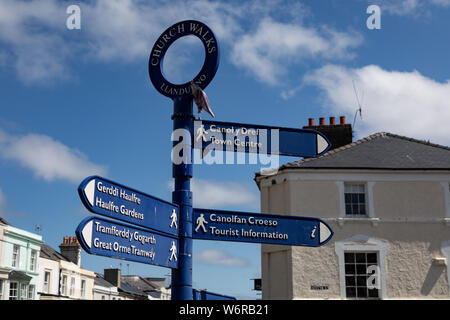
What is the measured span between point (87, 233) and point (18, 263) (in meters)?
33.0

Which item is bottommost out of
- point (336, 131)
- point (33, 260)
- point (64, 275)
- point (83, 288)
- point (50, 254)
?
point (83, 288)

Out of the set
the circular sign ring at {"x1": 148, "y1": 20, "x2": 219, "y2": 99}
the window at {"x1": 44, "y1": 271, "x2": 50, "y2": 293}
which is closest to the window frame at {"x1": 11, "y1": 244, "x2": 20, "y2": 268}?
the window at {"x1": 44, "y1": 271, "x2": 50, "y2": 293}

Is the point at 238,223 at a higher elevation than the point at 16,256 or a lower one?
lower

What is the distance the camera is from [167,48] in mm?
5898

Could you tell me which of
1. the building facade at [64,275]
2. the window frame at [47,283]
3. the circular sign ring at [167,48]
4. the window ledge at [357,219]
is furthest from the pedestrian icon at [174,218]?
the window frame at [47,283]

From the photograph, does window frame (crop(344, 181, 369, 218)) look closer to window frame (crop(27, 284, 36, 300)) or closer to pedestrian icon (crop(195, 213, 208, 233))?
pedestrian icon (crop(195, 213, 208, 233))

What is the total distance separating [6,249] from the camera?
33.4 metres

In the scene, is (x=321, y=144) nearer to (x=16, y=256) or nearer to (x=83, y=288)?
(x=16, y=256)

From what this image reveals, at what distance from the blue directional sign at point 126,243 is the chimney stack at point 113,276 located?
49.3 m

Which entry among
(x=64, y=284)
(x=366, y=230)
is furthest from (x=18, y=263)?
(x=366, y=230)

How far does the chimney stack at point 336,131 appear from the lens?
20.7m

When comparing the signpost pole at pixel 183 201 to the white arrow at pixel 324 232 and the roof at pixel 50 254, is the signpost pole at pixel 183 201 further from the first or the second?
the roof at pixel 50 254

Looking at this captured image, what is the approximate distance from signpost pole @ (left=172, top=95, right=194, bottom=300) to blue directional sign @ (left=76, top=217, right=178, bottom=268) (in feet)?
0.33
